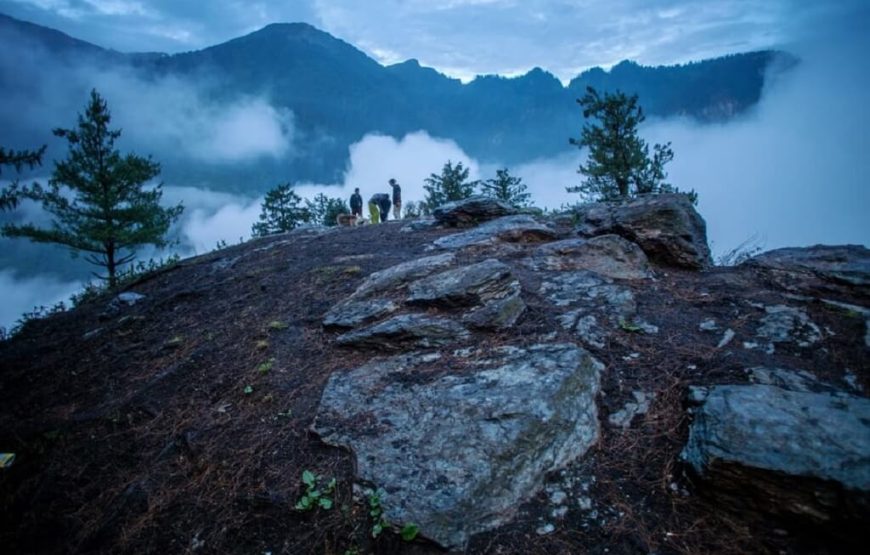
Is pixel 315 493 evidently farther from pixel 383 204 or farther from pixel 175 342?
pixel 383 204

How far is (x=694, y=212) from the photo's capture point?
708 cm

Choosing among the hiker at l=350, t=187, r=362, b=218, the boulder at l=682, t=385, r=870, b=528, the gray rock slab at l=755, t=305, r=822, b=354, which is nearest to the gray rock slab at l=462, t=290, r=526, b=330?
the boulder at l=682, t=385, r=870, b=528

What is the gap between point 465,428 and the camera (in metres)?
3.19

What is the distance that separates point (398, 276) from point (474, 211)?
200 inches

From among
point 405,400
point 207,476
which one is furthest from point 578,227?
point 207,476

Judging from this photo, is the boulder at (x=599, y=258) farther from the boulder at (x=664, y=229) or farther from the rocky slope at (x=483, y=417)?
the boulder at (x=664, y=229)

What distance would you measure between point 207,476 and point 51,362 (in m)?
5.13

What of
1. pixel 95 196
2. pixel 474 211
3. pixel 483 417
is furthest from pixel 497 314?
pixel 95 196

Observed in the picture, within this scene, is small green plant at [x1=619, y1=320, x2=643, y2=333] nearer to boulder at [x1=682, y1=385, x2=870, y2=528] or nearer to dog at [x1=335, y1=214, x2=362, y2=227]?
boulder at [x1=682, y1=385, x2=870, y2=528]

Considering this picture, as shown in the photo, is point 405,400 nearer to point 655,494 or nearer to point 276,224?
point 655,494

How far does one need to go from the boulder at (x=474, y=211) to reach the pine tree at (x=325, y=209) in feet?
72.7

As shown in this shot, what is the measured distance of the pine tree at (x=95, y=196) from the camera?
1666 centimetres

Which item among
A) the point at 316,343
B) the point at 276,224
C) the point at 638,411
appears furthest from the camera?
the point at 276,224

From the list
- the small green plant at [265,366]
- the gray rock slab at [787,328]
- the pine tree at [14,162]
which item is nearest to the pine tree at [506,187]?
the pine tree at [14,162]
